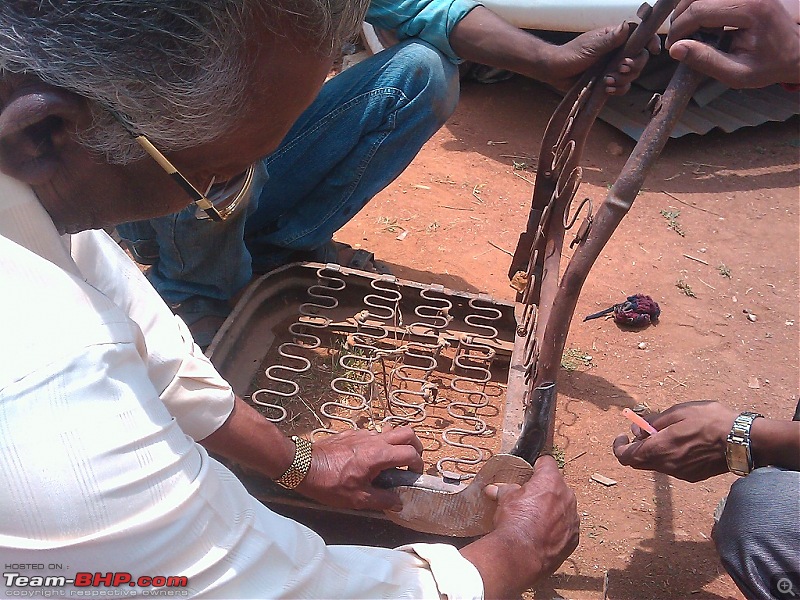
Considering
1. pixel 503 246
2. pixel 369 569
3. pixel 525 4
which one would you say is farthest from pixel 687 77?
pixel 525 4

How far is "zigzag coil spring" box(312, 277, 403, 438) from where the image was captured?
2318mm

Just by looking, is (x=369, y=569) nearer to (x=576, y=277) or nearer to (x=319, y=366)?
(x=576, y=277)

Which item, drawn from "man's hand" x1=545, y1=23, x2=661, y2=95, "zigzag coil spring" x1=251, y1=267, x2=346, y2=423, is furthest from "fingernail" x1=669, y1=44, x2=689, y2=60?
"zigzag coil spring" x1=251, y1=267, x2=346, y2=423

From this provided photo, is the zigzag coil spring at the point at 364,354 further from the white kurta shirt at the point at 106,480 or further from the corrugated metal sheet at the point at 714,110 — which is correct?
the corrugated metal sheet at the point at 714,110

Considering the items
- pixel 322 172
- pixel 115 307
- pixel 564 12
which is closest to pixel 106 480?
pixel 115 307

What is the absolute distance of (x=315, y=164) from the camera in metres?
2.70

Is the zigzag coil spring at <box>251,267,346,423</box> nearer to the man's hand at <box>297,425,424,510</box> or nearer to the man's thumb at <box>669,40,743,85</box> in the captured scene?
the man's hand at <box>297,425,424,510</box>

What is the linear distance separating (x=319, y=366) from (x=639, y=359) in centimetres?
123

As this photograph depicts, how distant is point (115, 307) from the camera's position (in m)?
1.04

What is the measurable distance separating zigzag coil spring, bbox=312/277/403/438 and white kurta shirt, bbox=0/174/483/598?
45.3 inches

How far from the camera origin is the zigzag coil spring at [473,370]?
92.0 inches

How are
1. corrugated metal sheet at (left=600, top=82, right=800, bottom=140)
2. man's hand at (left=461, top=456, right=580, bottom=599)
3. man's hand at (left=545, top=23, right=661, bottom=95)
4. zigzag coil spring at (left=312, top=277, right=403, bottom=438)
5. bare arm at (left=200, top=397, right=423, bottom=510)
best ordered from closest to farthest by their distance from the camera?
1. man's hand at (left=461, top=456, right=580, bottom=599)
2. bare arm at (left=200, top=397, right=423, bottom=510)
3. man's hand at (left=545, top=23, right=661, bottom=95)
4. zigzag coil spring at (left=312, top=277, right=403, bottom=438)
5. corrugated metal sheet at (left=600, top=82, right=800, bottom=140)

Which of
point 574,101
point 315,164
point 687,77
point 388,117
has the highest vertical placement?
point 687,77

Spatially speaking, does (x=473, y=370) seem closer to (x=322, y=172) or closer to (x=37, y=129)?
(x=322, y=172)
